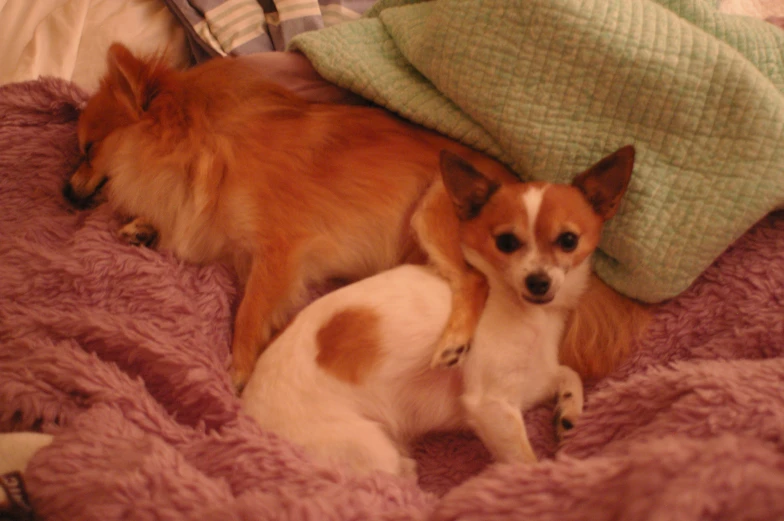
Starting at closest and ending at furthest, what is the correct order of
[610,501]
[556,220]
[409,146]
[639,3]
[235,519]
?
[610,501] → [235,519] → [556,220] → [639,3] → [409,146]

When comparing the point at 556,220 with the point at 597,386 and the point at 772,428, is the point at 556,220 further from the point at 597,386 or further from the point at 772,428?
the point at 772,428

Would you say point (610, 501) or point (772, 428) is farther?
point (772, 428)

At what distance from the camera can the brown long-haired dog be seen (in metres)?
1.48

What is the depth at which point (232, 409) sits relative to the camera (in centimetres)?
119

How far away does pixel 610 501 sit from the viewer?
0.76 meters

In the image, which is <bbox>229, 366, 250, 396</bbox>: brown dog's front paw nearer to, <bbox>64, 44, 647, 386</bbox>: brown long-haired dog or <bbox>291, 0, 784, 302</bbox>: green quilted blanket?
<bbox>64, 44, 647, 386</bbox>: brown long-haired dog

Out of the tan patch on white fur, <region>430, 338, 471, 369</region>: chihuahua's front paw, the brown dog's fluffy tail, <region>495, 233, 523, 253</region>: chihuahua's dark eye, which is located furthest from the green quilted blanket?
the tan patch on white fur

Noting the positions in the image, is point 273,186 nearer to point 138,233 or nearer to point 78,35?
point 138,233

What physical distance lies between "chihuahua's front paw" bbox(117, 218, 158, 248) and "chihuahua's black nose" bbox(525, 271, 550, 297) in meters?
1.18

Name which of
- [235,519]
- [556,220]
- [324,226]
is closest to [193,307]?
[324,226]

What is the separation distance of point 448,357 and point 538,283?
27 cm

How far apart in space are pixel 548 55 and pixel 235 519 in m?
1.27

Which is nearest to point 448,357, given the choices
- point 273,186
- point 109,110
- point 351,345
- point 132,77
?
point 351,345

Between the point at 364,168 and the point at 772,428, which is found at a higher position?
the point at 364,168
